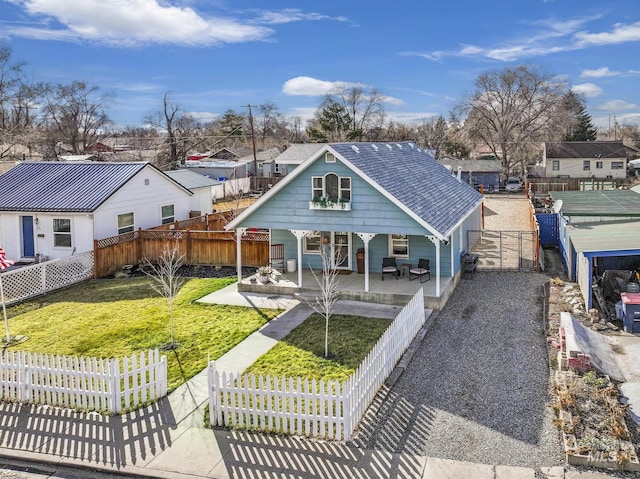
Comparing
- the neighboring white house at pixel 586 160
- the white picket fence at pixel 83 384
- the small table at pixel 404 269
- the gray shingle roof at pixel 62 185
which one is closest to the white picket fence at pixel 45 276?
the gray shingle roof at pixel 62 185

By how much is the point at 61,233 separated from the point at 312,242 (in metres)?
10.9

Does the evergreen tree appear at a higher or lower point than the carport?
higher

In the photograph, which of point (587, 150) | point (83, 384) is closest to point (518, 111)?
point (587, 150)

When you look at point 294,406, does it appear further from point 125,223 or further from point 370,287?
point 125,223

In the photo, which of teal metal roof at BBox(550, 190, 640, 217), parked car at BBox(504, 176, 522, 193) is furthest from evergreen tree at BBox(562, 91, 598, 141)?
teal metal roof at BBox(550, 190, 640, 217)

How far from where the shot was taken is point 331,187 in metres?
18.0

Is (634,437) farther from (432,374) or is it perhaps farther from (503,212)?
(503,212)

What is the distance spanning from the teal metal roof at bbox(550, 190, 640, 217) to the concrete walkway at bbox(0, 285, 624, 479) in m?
16.9

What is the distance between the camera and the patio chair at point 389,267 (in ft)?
62.2

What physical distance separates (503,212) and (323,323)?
30822mm

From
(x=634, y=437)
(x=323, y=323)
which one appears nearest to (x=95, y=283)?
(x=323, y=323)

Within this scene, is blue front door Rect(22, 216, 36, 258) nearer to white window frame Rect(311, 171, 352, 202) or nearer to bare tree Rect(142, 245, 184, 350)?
bare tree Rect(142, 245, 184, 350)

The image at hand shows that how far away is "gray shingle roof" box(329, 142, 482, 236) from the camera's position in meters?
17.6

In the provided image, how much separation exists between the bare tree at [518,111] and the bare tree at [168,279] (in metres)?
54.7
